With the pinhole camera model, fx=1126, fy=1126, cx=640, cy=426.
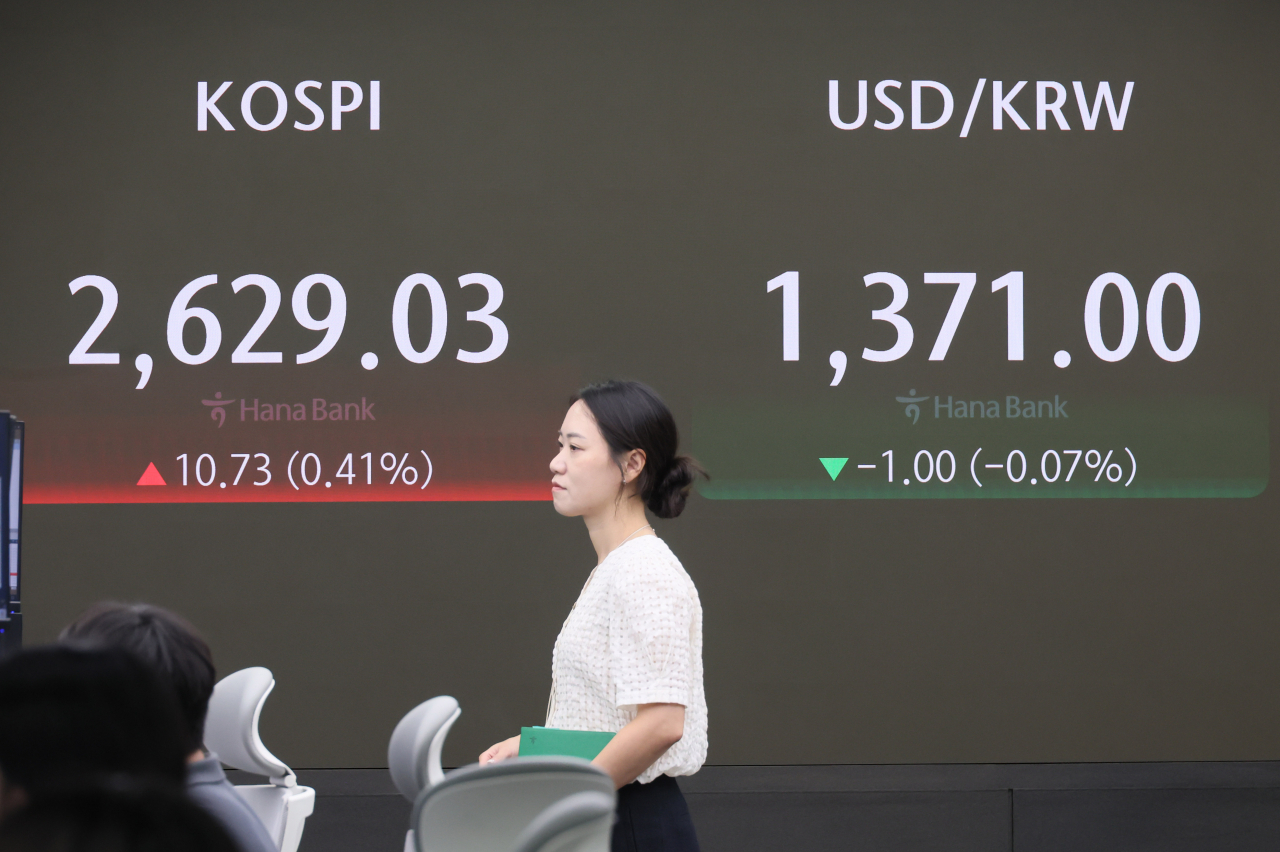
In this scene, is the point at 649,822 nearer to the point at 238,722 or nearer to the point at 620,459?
the point at 620,459

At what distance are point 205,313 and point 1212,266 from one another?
2.95m

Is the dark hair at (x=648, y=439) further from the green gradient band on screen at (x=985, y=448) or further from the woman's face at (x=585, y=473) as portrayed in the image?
the green gradient band on screen at (x=985, y=448)

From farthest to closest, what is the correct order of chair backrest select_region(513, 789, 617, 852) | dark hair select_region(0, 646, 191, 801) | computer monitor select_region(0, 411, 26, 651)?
1. computer monitor select_region(0, 411, 26, 651)
2. chair backrest select_region(513, 789, 617, 852)
3. dark hair select_region(0, 646, 191, 801)

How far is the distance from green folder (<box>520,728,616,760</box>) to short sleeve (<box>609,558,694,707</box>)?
6cm

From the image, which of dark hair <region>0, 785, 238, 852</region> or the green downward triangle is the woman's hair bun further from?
the green downward triangle

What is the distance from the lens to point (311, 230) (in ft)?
10.8

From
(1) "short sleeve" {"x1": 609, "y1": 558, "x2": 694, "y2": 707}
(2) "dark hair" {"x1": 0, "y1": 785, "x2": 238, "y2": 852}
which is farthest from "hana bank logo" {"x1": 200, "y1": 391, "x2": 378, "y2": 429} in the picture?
(2) "dark hair" {"x1": 0, "y1": 785, "x2": 238, "y2": 852}

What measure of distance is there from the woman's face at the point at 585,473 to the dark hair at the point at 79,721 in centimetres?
105

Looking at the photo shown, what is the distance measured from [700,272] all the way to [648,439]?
5.19 ft

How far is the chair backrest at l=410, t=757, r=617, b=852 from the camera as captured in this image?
1242mm

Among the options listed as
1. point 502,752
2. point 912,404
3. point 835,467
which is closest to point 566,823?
point 502,752

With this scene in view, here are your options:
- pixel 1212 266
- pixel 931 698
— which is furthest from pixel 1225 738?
pixel 1212 266

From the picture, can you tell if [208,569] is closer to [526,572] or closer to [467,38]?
[526,572]

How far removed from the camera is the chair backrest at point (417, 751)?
1588mm
